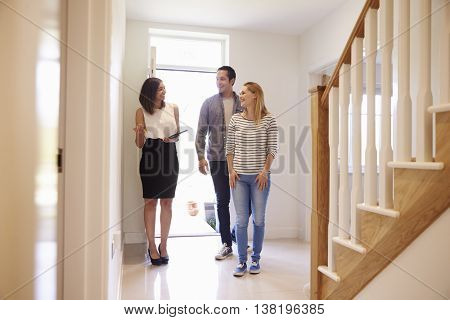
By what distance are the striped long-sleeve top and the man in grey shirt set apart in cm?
54

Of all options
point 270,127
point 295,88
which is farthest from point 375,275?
point 295,88

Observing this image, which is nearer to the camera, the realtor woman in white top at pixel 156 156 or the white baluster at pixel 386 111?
the white baluster at pixel 386 111

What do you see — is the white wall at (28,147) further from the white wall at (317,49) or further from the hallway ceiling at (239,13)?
the white wall at (317,49)

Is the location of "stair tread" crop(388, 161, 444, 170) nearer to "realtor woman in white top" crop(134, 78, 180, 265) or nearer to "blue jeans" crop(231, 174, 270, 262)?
"blue jeans" crop(231, 174, 270, 262)

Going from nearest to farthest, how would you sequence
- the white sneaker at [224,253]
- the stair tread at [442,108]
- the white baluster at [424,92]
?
the stair tread at [442,108] < the white baluster at [424,92] < the white sneaker at [224,253]

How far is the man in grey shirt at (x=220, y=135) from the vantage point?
2.83m

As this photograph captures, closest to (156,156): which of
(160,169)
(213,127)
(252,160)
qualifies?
(160,169)

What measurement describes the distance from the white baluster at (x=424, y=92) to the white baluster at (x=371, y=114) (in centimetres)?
21

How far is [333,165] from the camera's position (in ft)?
5.55

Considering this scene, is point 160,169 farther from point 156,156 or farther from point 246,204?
point 246,204

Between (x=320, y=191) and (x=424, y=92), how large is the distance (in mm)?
726

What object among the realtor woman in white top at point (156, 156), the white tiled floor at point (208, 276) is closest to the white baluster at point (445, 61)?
the white tiled floor at point (208, 276)

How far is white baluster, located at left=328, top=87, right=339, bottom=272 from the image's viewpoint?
168cm

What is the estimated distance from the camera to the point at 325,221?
70.2 inches
